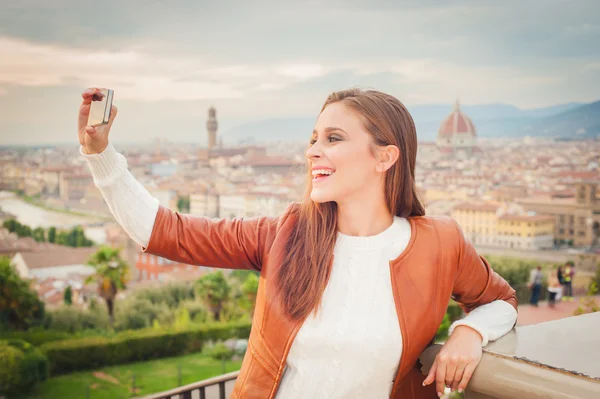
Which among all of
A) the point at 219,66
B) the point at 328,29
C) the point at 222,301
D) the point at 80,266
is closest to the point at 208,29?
the point at 219,66

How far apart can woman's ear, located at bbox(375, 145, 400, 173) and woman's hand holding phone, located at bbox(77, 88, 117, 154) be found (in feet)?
1.24

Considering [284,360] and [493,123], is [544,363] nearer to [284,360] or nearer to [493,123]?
[284,360]

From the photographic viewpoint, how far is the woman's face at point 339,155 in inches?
34.5

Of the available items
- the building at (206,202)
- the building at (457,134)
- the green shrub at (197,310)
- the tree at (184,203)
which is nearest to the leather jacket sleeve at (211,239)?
the green shrub at (197,310)

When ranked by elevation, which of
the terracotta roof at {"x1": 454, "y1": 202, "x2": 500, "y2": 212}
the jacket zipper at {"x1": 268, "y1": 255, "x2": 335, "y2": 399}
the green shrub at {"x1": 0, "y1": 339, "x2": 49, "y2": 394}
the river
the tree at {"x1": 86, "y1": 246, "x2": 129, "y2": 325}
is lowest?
the green shrub at {"x1": 0, "y1": 339, "x2": 49, "y2": 394}

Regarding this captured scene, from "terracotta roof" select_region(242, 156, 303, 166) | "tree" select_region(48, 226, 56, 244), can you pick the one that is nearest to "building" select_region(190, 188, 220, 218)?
"terracotta roof" select_region(242, 156, 303, 166)

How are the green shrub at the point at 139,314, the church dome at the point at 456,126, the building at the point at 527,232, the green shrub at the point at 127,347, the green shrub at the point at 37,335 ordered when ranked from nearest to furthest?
the green shrub at the point at 127,347
the green shrub at the point at 37,335
the green shrub at the point at 139,314
the building at the point at 527,232
the church dome at the point at 456,126

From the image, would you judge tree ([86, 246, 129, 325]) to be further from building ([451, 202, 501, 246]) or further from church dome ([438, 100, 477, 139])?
church dome ([438, 100, 477, 139])

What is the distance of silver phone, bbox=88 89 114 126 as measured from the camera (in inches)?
30.6

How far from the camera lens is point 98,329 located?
15500 mm

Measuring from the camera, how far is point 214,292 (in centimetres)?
1520

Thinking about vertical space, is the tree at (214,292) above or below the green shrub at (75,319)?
above

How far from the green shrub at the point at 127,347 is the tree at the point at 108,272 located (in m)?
1.48

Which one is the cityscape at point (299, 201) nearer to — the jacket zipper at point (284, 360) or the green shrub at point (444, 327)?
the jacket zipper at point (284, 360)
